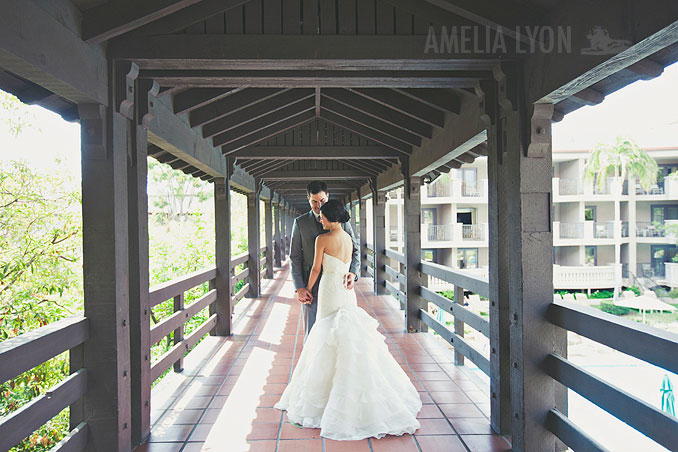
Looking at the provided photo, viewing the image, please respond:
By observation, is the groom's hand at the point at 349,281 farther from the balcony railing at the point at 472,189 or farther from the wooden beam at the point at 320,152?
the balcony railing at the point at 472,189

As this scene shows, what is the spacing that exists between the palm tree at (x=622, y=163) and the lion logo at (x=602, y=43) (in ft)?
66.0

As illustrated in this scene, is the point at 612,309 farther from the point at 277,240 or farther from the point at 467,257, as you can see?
the point at 277,240

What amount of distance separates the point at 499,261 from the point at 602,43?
1521 millimetres

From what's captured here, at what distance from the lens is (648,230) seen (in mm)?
21438

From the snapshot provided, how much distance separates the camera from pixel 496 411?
10.5 feet

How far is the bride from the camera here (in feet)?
10.0

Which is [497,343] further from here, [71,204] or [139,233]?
[71,204]

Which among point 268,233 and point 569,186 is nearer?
point 268,233

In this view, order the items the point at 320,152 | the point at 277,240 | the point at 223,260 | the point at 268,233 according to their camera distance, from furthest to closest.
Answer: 1. the point at 277,240
2. the point at 268,233
3. the point at 320,152
4. the point at 223,260

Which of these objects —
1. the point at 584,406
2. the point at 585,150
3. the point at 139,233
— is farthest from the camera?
the point at 585,150

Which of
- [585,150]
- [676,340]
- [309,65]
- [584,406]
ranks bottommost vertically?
[584,406]

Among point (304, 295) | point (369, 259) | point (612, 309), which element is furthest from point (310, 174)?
point (612, 309)

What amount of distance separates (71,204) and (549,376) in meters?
6.68

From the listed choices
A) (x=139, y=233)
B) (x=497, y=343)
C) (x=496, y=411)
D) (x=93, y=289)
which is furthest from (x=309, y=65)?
(x=496, y=411)
